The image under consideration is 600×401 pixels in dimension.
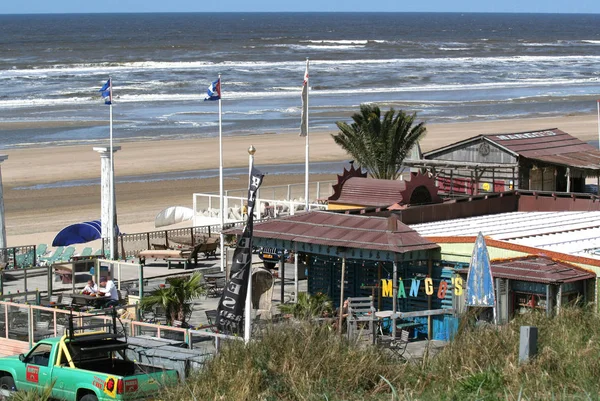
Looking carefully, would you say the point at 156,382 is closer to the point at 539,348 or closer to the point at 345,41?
the point at 539,348

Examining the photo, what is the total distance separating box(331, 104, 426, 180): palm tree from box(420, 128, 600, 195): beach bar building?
404 centimetres

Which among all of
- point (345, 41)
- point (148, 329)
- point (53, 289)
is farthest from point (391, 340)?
point (345, 41)

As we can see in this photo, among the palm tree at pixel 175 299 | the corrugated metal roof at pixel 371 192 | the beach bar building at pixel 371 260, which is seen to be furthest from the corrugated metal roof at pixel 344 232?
the corrugated metal roof at pixel 371 192

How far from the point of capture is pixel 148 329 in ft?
56.9

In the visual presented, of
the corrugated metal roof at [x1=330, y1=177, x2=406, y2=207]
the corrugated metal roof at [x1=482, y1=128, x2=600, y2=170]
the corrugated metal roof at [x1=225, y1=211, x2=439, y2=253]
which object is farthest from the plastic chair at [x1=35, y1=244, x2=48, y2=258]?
the corrugated metal roof at [x1=482, y1=128, x2=600, y2=170]

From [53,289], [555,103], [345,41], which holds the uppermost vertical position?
[345,41]

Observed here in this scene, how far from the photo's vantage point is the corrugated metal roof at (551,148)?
28062 millimetres

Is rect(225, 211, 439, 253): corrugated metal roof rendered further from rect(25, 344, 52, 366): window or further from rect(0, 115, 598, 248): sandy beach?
rect(0, 115, 598, 248): sandy beach

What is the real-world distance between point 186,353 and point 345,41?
149 meters

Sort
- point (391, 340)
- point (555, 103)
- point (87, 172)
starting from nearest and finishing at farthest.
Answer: point (391, 340) → point (87, 172) → point (555, 103)

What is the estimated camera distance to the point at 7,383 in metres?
15.0

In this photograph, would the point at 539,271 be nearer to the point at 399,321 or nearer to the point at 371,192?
the point at 399,321

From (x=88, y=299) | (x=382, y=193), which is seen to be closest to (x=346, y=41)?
(x=382, y=193)

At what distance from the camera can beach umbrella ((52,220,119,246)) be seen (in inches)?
1070
